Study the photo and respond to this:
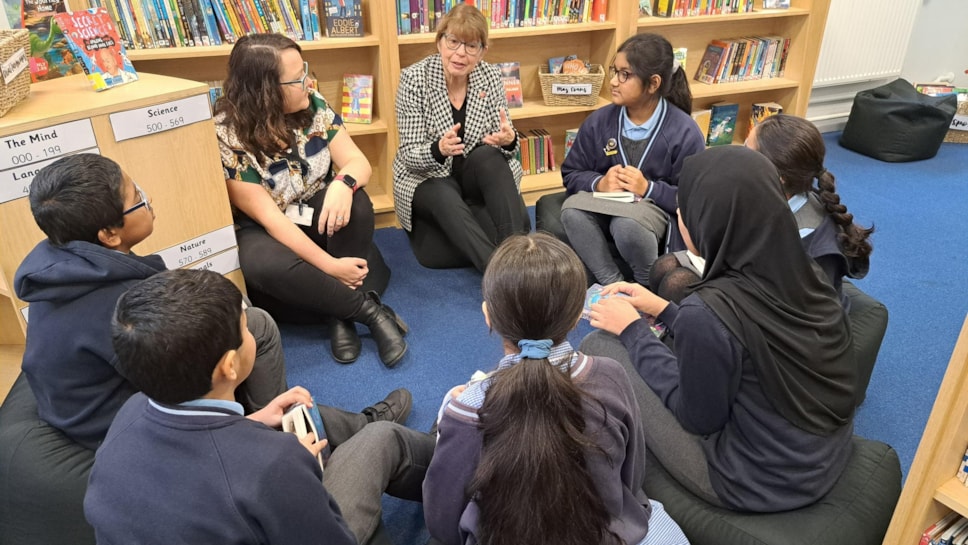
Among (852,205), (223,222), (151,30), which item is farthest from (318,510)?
(852,205)

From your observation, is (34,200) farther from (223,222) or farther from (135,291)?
(223,222)

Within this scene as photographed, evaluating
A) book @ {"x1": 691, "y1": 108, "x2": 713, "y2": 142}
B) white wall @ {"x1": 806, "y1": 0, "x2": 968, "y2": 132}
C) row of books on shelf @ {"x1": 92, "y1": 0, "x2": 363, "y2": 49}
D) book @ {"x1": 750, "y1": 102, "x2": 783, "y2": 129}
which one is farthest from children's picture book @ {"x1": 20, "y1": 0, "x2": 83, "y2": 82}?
white wall @ {"x1": 806, "y1": 0, "x2": 968, "y2": 132}

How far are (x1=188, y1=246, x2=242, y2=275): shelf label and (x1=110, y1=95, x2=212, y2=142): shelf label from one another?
464mm

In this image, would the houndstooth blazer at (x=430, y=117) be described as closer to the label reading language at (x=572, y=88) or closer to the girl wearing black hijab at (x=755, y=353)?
the label reading language at (x=572, y=88)

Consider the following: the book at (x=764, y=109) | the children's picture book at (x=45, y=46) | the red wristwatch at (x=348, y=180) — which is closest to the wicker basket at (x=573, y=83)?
the book at (x=764, y=109)

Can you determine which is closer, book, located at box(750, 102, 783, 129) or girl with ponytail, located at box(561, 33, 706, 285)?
girl with ponytail, located at box(561, 33, 706, 285)

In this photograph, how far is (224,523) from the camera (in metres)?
1.03

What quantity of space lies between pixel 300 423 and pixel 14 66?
1275mm

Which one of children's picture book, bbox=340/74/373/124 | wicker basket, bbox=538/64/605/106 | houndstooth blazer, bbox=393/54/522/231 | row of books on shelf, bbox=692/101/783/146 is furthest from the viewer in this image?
row of books on shelf, bbox=692/101/783/146

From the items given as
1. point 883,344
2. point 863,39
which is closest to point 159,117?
point 883,344

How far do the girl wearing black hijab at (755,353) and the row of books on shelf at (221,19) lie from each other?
7.01ft

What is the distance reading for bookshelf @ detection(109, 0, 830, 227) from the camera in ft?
10.0

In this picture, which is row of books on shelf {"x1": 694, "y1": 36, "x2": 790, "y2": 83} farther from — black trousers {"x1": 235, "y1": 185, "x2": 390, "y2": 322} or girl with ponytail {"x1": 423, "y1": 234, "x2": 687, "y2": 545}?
girl with ponytail {"x1": 423, "y1": 234, "x2": 687, "y2": 545}

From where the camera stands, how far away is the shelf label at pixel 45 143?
5.60ft
